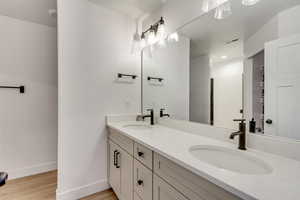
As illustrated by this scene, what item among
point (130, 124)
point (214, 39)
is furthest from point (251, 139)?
point (130, 124)

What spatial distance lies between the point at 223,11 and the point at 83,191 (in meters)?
2.31

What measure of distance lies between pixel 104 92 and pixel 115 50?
0.59 m

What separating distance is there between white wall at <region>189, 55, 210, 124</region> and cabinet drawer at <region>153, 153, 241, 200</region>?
23.8 inches

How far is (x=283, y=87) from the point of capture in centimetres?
82

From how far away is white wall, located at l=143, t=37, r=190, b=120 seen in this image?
1.57m

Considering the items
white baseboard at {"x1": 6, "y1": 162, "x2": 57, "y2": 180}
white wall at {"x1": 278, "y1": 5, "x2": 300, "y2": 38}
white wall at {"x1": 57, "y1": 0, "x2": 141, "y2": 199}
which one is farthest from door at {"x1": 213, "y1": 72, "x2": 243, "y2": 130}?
white baseboard at {"x1": 6, "y1": 162, "x2": 57, "y2": 180}

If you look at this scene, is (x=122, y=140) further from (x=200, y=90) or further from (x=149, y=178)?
(x=200, y=90)

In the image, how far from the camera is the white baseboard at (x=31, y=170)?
2.07m

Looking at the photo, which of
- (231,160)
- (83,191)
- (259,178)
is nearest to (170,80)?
(231,160)

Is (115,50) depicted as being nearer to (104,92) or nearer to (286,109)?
(104,92)

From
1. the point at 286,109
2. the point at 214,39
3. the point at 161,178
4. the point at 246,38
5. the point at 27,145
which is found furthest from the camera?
the point at 27,145

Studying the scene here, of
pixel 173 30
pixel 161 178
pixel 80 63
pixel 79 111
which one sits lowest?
pixel 161 178

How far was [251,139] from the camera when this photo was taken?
95cm

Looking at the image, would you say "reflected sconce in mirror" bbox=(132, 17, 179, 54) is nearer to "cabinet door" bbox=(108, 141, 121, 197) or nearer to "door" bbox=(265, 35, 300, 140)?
"door" bbox=(265, 35, 300, 140)
